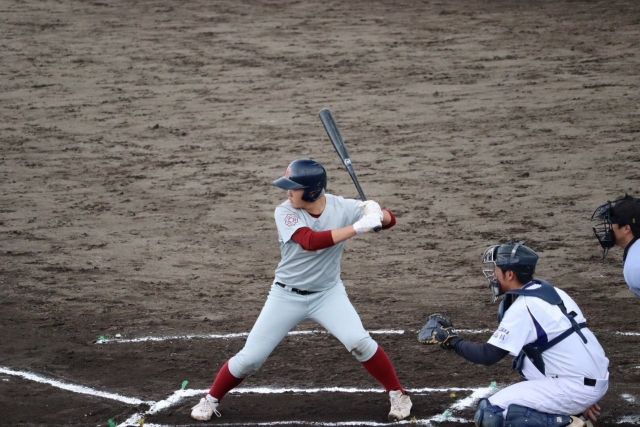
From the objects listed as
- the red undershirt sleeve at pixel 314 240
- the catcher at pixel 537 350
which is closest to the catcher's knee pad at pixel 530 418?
the catcher at pixel 537 350

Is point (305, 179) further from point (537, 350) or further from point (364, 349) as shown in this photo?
point (537, 350)

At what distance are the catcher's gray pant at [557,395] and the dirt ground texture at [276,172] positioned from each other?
0.86 meters

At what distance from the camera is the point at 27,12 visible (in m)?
19.0

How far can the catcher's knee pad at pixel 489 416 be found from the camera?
578cm

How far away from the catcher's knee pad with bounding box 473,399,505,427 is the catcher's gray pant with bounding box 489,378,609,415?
0.13ft

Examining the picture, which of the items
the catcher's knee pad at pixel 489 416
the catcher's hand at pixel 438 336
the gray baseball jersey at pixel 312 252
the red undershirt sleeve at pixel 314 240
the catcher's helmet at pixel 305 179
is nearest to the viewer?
the catcher's knee pad at pixel 489 416

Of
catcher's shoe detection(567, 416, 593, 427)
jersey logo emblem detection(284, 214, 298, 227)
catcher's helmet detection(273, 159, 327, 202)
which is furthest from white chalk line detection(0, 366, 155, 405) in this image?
catcher's shoe detection(567, 416, 593, 427)

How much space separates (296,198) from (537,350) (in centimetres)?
179

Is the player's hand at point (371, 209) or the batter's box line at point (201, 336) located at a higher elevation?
the player's hand at point (371, 209)

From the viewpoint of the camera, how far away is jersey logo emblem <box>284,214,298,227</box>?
6496 mm

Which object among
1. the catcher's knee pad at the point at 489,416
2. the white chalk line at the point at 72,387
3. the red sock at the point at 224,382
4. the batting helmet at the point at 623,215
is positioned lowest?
the white chalk line at the point at 72,387

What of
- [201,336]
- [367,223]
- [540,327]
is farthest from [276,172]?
[540,327]

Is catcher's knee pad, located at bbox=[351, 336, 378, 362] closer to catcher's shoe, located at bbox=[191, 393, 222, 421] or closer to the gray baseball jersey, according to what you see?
the gray baseball jersey

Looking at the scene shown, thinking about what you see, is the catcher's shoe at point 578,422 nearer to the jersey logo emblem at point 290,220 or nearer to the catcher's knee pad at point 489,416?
the catcher's knee pad at point 489,416
